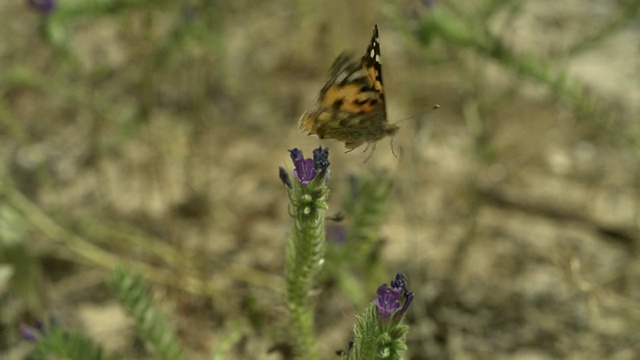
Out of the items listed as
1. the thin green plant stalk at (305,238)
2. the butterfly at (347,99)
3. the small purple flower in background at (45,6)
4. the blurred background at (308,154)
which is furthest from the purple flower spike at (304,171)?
the small purple flower in background at (45,6)

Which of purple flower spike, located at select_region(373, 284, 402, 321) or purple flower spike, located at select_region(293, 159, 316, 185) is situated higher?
purple flower spike, located at select_region(293, 159, 316, 185)

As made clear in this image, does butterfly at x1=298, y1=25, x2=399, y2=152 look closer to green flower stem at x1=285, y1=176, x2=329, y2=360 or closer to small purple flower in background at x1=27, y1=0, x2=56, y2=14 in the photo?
green flower stem at x1=285, y1=176, x2=329, y2=360

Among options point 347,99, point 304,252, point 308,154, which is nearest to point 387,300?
point 304,252

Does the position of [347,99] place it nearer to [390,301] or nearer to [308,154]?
[390,301]

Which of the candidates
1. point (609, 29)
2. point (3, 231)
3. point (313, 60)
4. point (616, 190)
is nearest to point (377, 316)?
point (609, 29)

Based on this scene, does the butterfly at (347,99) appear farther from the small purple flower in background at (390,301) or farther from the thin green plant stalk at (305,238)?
the small purple flower in background at (390,301)

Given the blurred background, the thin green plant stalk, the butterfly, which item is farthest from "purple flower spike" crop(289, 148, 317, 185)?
the blurred background
